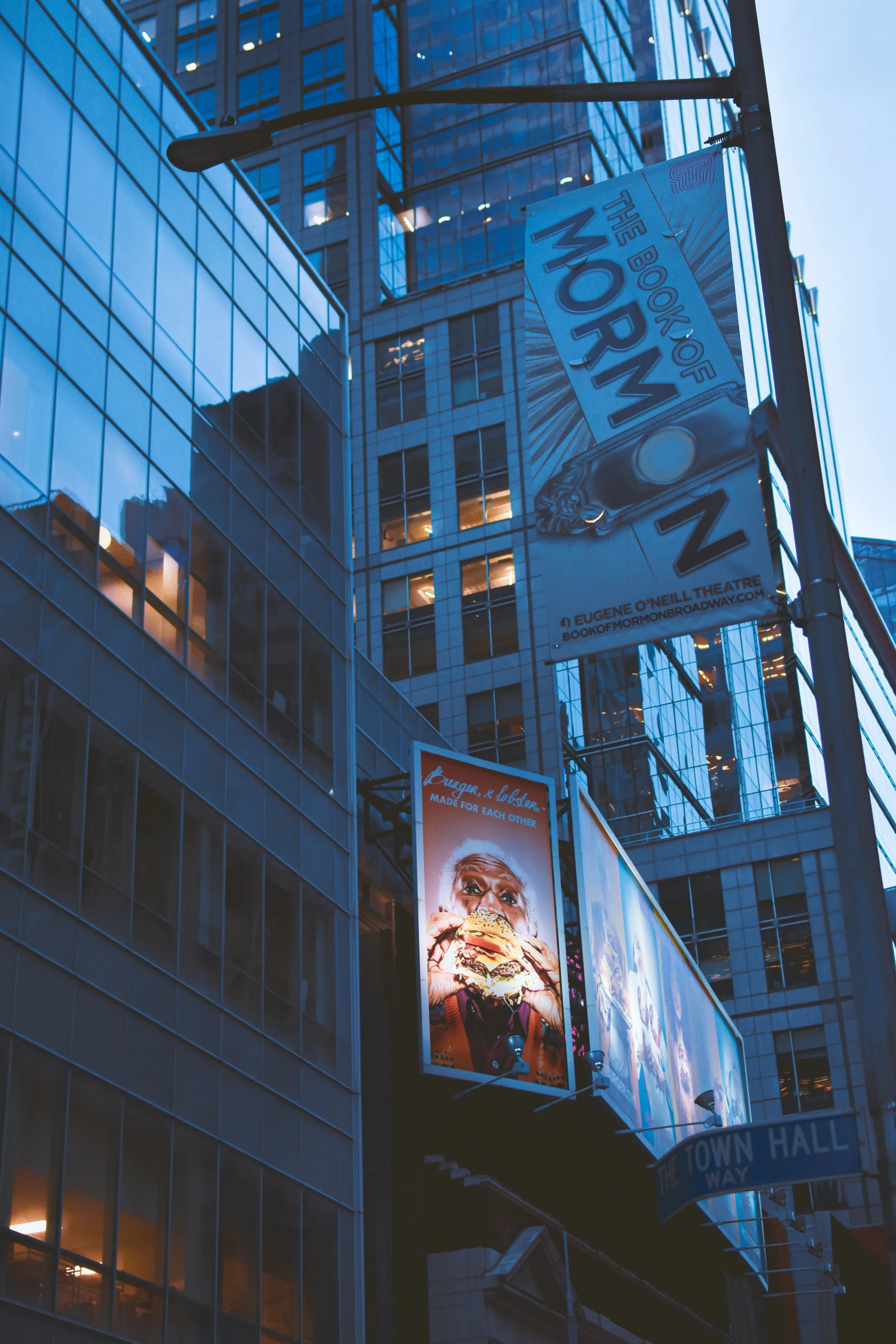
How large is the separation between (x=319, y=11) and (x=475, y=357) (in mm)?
25283

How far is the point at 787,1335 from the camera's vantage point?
6238 cm

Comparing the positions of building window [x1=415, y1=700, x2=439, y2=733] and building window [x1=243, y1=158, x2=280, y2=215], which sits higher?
building window [x1=243, y1=158, x2=280, y2=215]

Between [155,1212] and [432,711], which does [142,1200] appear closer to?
[155,1212]

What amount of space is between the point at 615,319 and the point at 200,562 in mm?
12508

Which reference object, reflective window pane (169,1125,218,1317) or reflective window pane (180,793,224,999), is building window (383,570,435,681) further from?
reflective window pane (169,1125,218,1317)

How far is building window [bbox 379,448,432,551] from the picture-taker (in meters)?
76.6

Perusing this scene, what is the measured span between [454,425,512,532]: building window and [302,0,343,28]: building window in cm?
2846

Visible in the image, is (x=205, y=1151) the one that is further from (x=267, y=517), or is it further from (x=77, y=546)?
(x=267, y=517)

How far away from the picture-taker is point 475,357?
7825 centimetres

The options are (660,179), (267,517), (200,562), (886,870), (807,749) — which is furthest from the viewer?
(886,870)

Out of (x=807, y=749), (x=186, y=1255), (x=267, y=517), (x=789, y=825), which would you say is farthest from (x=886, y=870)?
(x=186, y=1255)

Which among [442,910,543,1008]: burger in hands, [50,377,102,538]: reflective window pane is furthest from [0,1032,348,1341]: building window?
[442,910,543,1008]: burger in hands

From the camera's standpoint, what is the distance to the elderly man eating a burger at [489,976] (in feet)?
119

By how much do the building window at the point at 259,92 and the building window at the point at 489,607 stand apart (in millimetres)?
30052
